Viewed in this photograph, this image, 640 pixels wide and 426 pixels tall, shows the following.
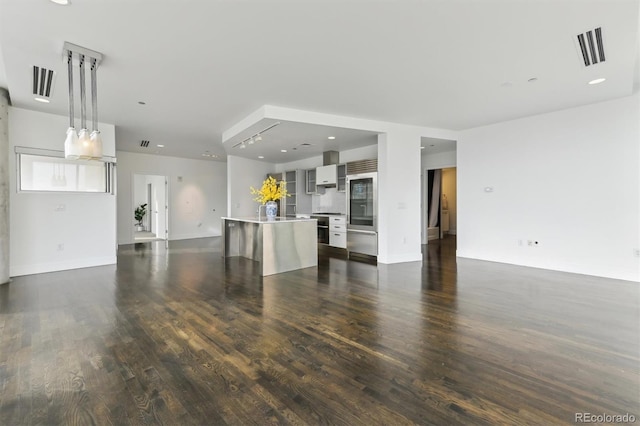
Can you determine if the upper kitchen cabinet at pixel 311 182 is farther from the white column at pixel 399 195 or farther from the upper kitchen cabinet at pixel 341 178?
the white column at pixel 399 195

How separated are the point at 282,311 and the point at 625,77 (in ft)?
17.0

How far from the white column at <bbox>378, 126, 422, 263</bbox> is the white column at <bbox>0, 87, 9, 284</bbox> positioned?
20.3 ft

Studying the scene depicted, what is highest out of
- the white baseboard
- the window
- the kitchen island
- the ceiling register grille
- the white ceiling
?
the white ceiling

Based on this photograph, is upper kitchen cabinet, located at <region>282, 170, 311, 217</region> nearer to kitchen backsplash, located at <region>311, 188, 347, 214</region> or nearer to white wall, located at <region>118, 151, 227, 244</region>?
kitchen backsplash, located at <region>311, 188, 347, 214</region>

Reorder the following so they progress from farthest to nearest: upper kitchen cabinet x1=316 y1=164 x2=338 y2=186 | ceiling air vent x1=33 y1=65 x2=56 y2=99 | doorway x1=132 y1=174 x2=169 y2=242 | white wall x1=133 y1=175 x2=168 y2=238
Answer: white wall x1=133 y1=175 x2=168 y2=238, doorway x1=132 y1=174 x2=169 y2=242, upper kitchen cabinet x1=316 y1=164 x2=338 y2=186, ceiling air vent x1=33 y1=65 x2=56 y2=99

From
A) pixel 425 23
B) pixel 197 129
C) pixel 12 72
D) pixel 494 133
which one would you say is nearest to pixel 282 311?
pixel 425 23

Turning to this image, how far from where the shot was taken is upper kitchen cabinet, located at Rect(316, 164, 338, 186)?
7.62m

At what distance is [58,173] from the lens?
531cm

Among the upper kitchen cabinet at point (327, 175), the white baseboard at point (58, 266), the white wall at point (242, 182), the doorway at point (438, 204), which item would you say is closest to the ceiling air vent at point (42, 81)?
the white baseboard at point (58, 266)

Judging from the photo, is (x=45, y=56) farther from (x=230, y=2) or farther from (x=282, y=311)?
(x=282, y=311)

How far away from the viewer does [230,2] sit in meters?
2.32

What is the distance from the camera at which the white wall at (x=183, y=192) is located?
865cm

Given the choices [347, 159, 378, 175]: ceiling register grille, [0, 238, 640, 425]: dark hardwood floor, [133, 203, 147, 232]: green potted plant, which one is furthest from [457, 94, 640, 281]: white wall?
[133, 203, 147, 232]: green potted plant

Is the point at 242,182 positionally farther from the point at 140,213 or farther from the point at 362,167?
the point at 140,213
